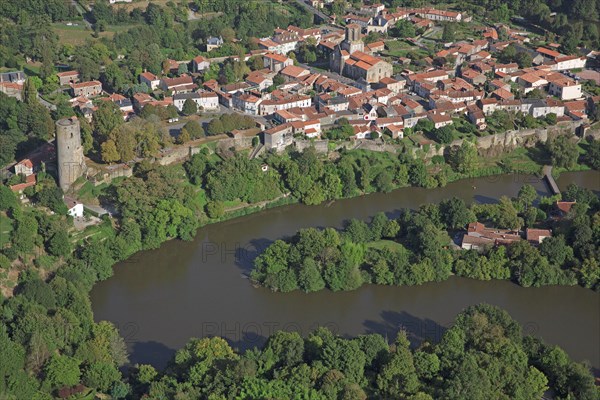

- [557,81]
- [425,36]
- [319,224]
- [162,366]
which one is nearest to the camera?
[162,366]

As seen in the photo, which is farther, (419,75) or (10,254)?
(419,75)

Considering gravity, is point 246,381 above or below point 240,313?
above

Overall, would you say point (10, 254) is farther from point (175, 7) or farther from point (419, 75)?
point (175, 7)

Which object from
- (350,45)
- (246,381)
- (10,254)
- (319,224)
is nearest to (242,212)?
(319,224)

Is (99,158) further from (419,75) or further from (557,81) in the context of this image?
(557,81)

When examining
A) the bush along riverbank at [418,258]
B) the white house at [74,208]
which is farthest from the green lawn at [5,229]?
the bush along riverbank at [418,258]

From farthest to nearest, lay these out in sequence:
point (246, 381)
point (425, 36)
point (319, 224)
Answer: point (425, 36) < point (319, 224) < point (246, 381)
